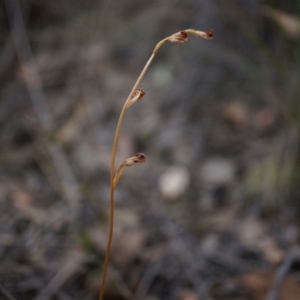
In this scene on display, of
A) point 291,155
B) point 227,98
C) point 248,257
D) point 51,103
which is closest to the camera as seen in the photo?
point 248,257

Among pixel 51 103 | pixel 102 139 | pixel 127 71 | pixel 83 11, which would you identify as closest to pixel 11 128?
pixel 51 103

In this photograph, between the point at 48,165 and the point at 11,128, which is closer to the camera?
the point at 48,165

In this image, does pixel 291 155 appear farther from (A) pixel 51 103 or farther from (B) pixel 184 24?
(A) pixel 51 103

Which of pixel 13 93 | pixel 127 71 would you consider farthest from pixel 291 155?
pixel 13 93

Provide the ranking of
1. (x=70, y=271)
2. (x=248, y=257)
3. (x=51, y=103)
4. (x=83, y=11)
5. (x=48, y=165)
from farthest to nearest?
(x=83, y=11), (x=51, y=103), (x=48, y=165), (x=248, y=257), (x=70, y=271)

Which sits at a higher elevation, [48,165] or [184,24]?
[184,24]

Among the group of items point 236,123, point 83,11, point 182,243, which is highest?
point 83,11

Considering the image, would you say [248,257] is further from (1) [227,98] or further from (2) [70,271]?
(1) [227,98]
